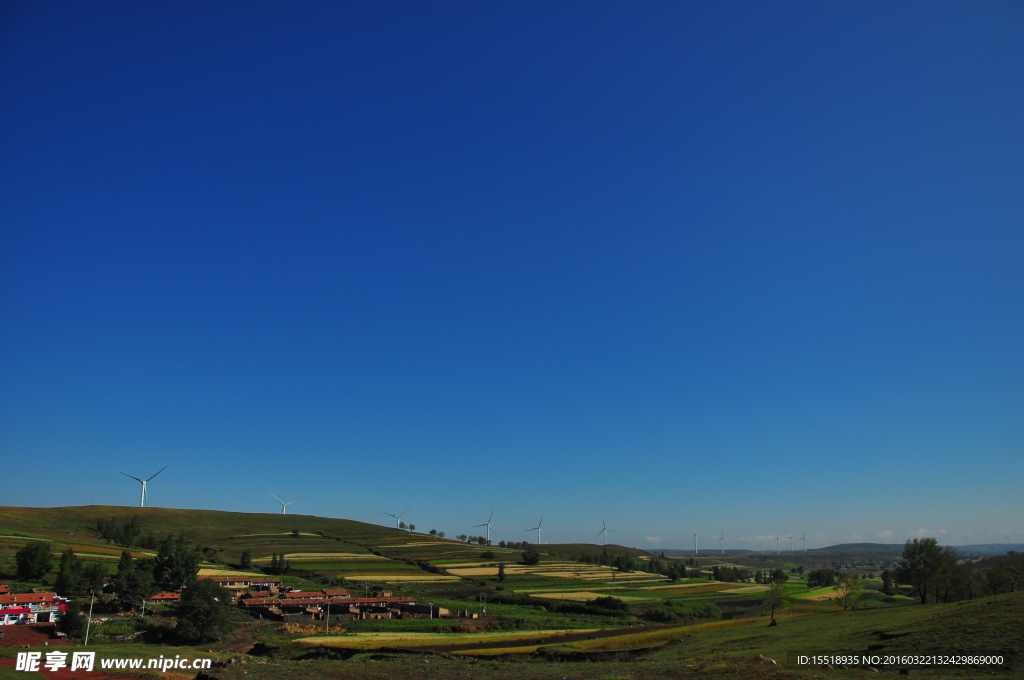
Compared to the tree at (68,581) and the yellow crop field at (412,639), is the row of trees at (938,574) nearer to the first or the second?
the yellow crop field at (412,639)

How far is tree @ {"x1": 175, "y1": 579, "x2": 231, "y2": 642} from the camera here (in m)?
65.1

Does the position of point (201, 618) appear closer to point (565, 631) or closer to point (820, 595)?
point (565, 631)

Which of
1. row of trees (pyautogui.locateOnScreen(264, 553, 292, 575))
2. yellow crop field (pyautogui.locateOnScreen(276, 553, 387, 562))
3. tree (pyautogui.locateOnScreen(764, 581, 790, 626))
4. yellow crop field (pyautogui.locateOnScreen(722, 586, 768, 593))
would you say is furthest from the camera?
yellow crop field (pyautogui.locateOnScreen(276, 553, 387, 562))

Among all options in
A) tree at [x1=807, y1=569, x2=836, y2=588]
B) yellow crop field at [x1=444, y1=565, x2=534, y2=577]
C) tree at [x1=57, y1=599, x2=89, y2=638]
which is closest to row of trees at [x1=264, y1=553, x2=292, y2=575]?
yellow crop field at [x1=444, y1=565, x2=534, y2=577]

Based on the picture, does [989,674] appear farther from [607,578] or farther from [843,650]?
[607,578]

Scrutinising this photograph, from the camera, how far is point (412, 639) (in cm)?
7050

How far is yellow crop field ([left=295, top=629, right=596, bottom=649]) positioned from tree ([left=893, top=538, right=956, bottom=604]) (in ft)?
173

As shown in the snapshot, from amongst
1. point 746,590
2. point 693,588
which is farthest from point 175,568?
point 746,590

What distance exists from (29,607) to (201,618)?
1938 cm

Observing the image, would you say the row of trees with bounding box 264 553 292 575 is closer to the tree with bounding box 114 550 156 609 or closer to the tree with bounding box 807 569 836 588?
the tree with bounding box 114 550 156 609

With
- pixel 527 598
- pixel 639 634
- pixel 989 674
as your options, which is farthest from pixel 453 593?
pixel 989 674

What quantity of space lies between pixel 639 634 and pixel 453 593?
48.8 metres

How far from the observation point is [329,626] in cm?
7700

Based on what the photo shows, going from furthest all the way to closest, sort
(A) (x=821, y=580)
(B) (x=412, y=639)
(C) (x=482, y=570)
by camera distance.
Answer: (A) (x=821, y=580)
(C) (x=482, y=570)
(B) (x=412, y=639)
